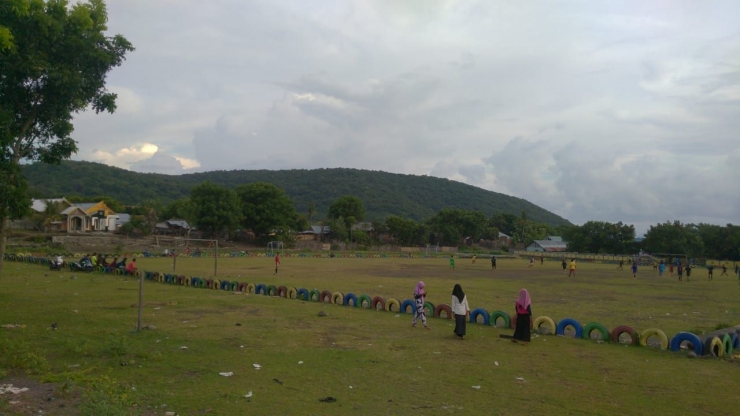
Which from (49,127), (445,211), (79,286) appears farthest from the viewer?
(445,211)

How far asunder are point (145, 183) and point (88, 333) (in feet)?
548

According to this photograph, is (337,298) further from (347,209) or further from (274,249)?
(347,209)

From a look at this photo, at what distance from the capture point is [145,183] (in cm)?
16612

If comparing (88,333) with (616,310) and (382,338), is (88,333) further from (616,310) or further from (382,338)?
(616,310)

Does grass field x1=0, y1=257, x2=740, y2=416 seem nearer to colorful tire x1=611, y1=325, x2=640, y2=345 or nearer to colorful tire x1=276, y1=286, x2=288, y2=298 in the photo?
colorful tire x1=611, y1=325, x2=640, y2=345

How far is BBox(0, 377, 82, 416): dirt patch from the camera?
716cm

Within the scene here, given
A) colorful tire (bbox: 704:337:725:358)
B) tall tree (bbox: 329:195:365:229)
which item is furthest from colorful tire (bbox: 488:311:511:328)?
tall tree (bbox: 329:195:365:229)

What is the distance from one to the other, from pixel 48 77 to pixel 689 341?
19155 millimetres

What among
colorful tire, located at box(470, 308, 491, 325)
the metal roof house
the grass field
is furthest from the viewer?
the metal roof house

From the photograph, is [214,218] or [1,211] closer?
[1,211]

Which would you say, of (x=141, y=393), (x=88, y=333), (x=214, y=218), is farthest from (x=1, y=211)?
(x=214, y=218)

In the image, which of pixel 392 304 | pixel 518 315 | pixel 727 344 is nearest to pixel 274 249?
pixel 392 304

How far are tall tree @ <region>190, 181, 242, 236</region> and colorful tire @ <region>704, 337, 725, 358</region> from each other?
84752 mm

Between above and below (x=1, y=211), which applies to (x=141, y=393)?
below
